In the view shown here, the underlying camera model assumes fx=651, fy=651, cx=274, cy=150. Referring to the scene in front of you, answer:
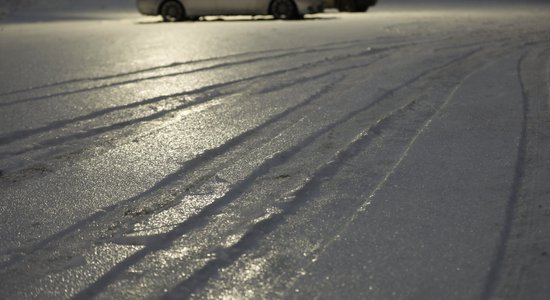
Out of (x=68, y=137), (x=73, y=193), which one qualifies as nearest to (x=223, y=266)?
(x=73, y=193)

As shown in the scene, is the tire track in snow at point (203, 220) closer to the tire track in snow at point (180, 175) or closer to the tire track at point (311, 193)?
the tire track at point (311, 193)

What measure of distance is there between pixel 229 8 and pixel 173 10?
1461 mm

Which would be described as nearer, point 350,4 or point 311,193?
point 311,193

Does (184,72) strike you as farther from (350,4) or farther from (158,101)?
(350,4)

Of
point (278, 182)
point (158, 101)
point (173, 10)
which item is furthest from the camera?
point (173, 10)

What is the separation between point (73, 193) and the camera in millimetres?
3385

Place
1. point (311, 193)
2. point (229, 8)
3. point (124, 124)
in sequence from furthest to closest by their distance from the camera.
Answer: point (229, 8), point (124, 124), point (311, 193)

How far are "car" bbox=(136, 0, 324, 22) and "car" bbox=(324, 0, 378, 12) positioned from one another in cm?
309

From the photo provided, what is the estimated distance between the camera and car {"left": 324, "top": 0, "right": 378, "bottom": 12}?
19.2 metres

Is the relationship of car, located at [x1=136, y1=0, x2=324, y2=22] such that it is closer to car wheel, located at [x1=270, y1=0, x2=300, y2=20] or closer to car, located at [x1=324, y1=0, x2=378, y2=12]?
car wheel, located at [x1=270, y1=0, x2=300, y2=20]

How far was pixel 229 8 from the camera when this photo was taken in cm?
1609

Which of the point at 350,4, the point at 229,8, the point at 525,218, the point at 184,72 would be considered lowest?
the point at 525,218

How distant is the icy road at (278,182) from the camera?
245 centimetres

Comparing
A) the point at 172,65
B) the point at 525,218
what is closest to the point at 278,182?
the point at 525,218
